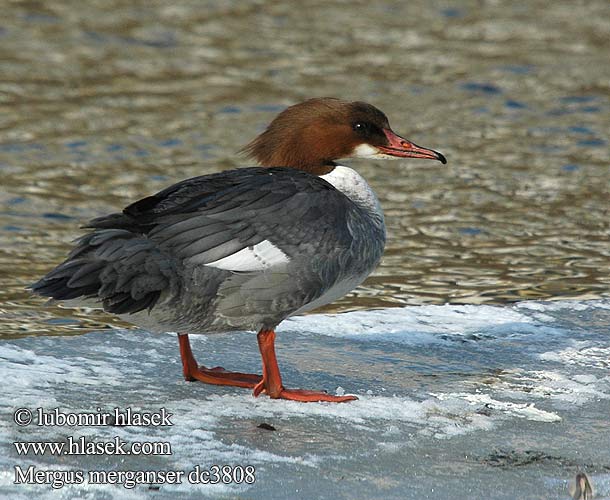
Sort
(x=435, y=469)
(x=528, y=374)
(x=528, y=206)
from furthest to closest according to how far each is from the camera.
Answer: (x=528, y=206) < (x=528, y=374) < (x=435, y=469)

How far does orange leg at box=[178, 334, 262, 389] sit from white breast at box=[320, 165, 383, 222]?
2.68ft

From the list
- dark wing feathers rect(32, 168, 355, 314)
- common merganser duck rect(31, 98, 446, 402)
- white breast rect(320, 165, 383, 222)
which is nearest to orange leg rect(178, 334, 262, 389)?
common merganser duck rect(31, 98, 446, 402)

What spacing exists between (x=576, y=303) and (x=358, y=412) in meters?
1.83

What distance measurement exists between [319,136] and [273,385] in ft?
3.63

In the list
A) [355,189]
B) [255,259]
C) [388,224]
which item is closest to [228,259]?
[255,259]

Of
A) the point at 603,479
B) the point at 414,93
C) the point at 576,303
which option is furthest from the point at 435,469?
the point at 414,93

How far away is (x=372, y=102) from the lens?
1081cm

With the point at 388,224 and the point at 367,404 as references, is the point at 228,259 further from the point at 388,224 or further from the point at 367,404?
the point at 388,224

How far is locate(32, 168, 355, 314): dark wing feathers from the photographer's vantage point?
387 centimetres

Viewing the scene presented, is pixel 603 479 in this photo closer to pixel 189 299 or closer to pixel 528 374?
pixel 528 374

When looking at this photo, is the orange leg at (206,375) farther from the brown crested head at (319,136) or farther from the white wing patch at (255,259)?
the brown crested head at (319,136)

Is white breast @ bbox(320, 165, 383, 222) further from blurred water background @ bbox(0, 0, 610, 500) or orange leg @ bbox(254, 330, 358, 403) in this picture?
orange leg @ bbox(254, 330, 358, 403)

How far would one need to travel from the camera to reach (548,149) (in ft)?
32.1

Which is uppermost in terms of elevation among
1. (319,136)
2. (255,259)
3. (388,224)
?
(319,136)
